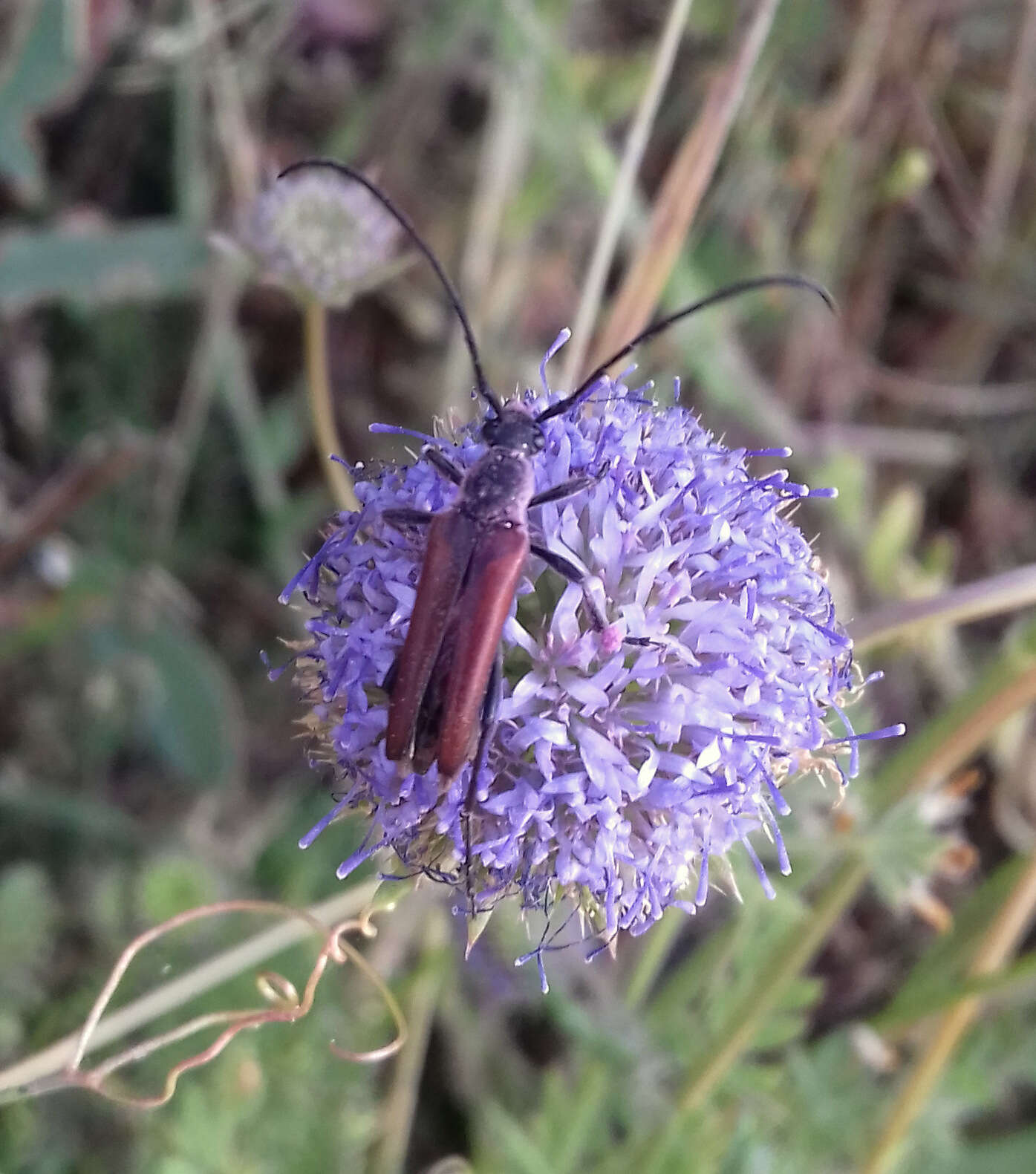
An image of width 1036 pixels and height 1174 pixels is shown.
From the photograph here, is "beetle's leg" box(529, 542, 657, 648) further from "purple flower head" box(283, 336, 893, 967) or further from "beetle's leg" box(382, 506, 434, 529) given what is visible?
"beetle's leg" box(382, 506, 434, 529)

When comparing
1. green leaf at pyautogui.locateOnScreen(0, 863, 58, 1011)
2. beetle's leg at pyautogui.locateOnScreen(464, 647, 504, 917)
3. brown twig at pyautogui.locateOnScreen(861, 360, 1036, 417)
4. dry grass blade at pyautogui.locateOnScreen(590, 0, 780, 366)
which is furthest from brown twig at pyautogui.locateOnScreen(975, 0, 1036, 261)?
green leaf at pyautogui.locateOnScreen(0, 863, 58, 1011)

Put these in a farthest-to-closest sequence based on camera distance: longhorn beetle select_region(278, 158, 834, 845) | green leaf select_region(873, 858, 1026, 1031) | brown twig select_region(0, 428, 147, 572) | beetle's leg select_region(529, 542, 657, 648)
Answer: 1. brown twig select_region(0, 428, 147, 572)
2. green leaf select_region(873, 858, 1026, 1031)
3. beetle's leg select_region(529, 542, 657, 648)
4. longhorn beetle select_region(278, 158, 834, 845)

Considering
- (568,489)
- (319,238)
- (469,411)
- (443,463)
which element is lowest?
(568,489)

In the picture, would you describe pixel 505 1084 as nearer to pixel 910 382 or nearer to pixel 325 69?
pixel 910 382

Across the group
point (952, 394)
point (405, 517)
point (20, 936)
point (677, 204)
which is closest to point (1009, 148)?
point (952, 394)

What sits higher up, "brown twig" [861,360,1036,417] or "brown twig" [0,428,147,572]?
"brown twig" [861,360,1036,417]

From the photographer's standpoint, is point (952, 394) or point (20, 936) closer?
point (20, 936)

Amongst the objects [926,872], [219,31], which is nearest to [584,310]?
[926,872]

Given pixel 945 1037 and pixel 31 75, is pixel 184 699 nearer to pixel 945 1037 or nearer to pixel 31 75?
pixel 31 75
